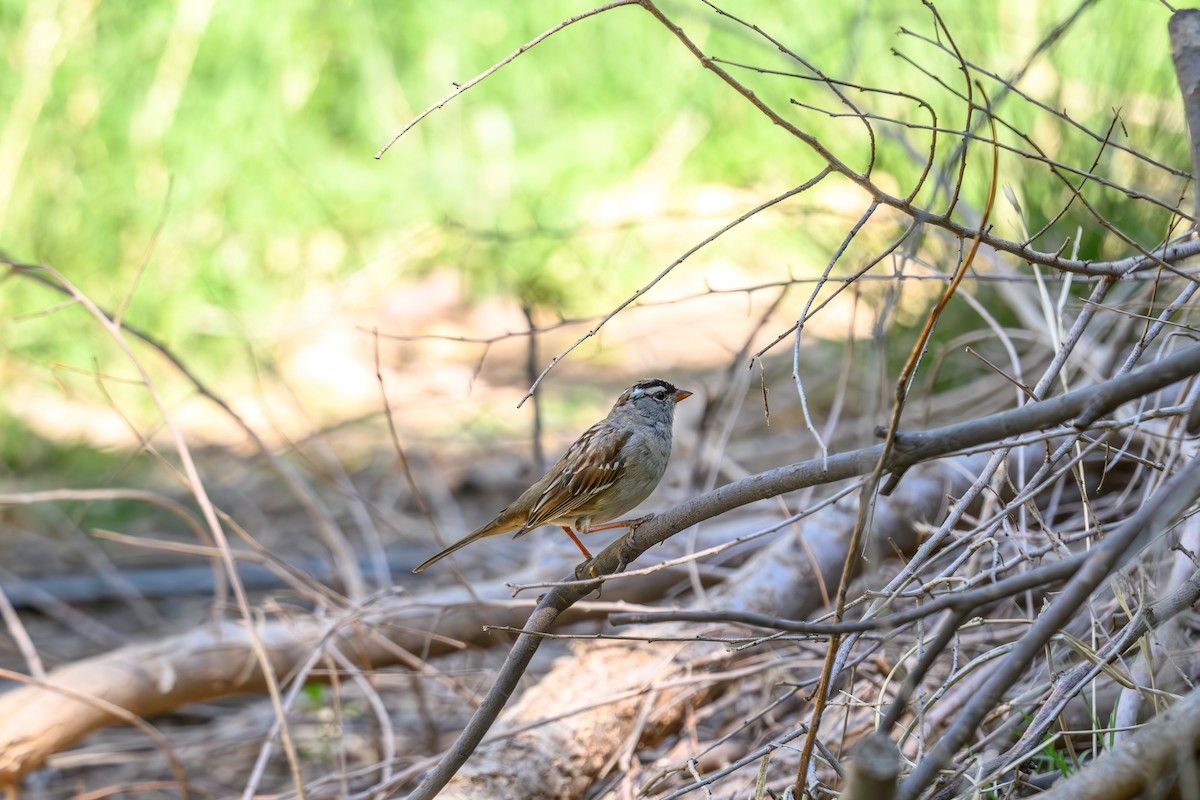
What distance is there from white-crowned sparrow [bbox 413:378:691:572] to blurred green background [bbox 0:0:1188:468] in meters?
3.07

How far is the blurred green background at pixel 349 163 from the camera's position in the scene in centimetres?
723

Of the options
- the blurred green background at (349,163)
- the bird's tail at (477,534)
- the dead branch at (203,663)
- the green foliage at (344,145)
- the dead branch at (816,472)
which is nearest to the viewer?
the dead branch at (816,472)

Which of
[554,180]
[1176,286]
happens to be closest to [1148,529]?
[1176,286]

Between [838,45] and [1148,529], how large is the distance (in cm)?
570

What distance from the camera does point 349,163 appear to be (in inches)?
344

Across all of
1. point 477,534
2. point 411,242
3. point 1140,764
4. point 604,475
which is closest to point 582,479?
point 604,475

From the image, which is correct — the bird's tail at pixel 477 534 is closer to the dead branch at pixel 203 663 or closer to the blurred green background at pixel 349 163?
A: the dead branch at pixel 203 663

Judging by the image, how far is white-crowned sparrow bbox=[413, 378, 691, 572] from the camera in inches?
126

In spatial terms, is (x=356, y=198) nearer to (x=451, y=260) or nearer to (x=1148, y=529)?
(x=451, y=260)

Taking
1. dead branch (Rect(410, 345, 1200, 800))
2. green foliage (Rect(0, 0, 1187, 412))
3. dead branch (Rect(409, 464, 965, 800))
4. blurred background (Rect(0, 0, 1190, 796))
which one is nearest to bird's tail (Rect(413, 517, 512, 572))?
dead branch (Rect(409, 464, 965, 800))

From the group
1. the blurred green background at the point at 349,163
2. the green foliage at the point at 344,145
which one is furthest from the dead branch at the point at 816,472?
the green foliage at the point at 344,145

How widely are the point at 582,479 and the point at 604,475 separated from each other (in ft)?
0.24

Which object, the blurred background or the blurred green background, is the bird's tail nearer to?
the blurred background

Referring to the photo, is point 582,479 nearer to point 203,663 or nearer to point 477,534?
point 477,534
